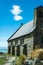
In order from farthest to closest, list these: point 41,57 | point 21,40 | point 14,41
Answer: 1. point 14,41
2. point 21,40
3. point 41,57

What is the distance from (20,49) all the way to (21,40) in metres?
2.04

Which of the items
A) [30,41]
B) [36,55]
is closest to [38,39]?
[30,41]

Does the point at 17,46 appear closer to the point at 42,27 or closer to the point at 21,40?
the point at 21,40

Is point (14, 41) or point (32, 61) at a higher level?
point (14, 41)

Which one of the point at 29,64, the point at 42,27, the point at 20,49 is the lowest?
the point at 29,64

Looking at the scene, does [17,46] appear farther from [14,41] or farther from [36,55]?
[36,55]

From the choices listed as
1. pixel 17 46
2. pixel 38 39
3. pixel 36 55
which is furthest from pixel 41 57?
pixel 17 46

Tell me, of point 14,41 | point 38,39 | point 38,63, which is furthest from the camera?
point 14,41

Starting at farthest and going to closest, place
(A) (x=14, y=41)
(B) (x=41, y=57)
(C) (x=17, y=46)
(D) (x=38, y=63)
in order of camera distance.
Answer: (A) (x=14, y=41), (C) (x=17, y=46), (B) (x=41, y=57), (D) (x=38, y=63)

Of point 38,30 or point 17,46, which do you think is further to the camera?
point 17,46

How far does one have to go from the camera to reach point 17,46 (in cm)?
5566

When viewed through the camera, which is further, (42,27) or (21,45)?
(21,45)

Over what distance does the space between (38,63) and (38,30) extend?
23.2m

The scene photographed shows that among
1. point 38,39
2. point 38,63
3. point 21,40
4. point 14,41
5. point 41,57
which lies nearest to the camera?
point 38,63
